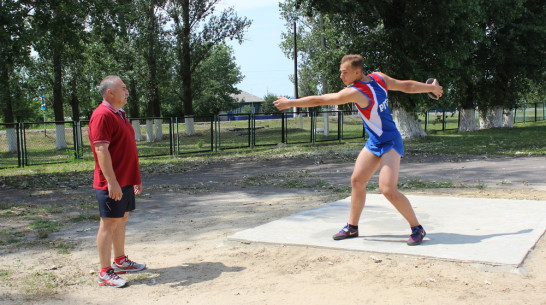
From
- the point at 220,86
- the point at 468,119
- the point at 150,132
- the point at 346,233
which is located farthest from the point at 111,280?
the point at 220,86

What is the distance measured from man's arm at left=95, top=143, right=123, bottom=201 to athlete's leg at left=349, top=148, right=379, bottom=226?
2.45 m

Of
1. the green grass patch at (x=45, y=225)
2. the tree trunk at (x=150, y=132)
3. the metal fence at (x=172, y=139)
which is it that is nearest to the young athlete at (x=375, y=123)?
the green grass patch at (x=45, y=225)

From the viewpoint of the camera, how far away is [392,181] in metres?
5.15

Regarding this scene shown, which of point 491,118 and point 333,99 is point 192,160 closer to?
point 333,99

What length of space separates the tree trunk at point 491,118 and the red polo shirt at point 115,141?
3028cm

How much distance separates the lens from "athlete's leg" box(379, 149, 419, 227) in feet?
16.9

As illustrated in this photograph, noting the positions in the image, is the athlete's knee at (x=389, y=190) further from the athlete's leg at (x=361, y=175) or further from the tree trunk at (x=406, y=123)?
the tree trunk at (x=406, y=123)

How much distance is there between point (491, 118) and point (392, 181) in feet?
96.4

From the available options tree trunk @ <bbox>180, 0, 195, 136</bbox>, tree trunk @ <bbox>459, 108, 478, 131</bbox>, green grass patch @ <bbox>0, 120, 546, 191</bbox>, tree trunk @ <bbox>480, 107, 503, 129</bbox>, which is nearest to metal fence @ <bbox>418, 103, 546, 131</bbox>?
tree trunk @ <bbox>459, 108, 478, 131</bbox>

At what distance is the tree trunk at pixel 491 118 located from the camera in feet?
103

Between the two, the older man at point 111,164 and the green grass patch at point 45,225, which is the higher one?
the older man at point 111,164

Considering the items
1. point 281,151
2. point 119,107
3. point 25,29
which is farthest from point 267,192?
point 281,151

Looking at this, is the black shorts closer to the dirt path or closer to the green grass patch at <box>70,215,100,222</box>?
the dirt path

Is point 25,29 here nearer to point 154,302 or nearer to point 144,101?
point 154,302
